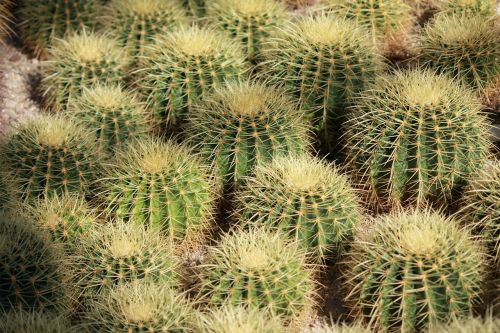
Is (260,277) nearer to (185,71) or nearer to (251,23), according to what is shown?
(185,71)

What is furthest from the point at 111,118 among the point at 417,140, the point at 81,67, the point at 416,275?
the point at 416,275

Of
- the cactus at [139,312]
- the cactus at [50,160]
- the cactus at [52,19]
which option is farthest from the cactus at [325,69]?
the cactus at [52,19]

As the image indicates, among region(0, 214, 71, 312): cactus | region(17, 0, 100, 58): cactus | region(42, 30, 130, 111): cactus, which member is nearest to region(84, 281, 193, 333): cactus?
region(0, 214, 71, 312): cactus

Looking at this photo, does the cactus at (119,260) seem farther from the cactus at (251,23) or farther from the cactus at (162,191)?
the cactus at (251,23)

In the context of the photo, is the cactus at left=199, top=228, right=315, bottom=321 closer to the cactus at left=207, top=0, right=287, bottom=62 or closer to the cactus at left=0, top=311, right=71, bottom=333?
the cactus at left=0, top=311, right=71, bottom=333

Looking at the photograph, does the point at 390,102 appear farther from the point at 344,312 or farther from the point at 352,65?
the point at 344,312

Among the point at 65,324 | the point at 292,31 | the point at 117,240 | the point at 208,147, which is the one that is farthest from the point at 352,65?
the point at 65,324
